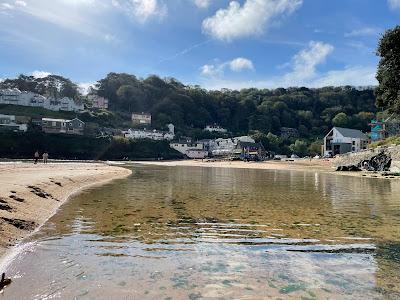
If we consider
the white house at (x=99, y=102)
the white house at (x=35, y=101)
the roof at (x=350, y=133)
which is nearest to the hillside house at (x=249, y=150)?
the roof at (x=350, y=133)

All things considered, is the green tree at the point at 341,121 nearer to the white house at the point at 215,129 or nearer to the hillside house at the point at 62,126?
the white house at the point at 215,129

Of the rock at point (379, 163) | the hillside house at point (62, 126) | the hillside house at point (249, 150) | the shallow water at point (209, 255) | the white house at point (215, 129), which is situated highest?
the white house at point (215, 129)

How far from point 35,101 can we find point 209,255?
154m

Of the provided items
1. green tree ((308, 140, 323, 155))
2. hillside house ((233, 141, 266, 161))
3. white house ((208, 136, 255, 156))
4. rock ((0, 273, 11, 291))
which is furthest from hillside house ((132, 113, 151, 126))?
rock ((0, 273, 11, 291))

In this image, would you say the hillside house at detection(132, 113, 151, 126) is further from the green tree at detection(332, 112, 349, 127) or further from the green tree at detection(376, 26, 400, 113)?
the green tree at detection(376, 26, 400, 113)

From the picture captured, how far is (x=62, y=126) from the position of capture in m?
125

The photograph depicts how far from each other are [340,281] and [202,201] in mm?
13344

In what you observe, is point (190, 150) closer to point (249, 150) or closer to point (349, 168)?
point (249, 150)

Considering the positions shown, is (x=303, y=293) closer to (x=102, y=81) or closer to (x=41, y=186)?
(x=41, y=186)

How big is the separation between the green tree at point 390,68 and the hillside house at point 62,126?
339 ft

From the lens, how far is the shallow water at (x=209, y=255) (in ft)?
23.5

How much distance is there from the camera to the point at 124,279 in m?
7.64

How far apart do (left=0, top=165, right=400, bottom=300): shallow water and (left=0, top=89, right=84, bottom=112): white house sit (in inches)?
5626

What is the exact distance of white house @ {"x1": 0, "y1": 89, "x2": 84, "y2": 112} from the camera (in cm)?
14075
